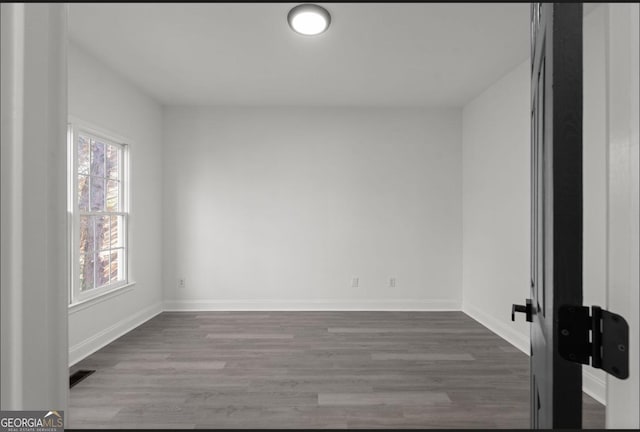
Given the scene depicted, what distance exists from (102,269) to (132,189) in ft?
3.24

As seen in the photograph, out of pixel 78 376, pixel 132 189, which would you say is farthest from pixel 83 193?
pixel 78 376

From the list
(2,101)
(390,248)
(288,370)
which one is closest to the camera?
(2,101)

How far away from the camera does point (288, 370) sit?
2934 millimetres

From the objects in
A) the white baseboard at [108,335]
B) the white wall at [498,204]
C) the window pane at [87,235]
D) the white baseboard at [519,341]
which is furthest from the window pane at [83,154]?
the white wall at [498,204]

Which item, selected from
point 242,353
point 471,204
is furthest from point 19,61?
point 471,204

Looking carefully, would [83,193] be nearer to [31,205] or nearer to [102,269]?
[102,269]

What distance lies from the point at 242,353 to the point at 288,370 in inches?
23.8

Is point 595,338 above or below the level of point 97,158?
below

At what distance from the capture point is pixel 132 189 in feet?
13.6

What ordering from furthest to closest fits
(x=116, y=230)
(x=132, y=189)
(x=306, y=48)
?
1. (x=132, y=189)
2. (x=116, y=230)
3. (x=306, y=48)

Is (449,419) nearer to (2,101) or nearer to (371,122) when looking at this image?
(2,101)

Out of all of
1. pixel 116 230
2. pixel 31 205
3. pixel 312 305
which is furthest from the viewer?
pixel 312 305

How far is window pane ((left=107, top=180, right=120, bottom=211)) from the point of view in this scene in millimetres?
3854

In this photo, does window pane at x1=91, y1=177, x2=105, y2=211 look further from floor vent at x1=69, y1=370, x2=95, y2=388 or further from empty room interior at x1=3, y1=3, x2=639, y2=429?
floor vent at x1=69, y1=370, x2=95, y2=388
